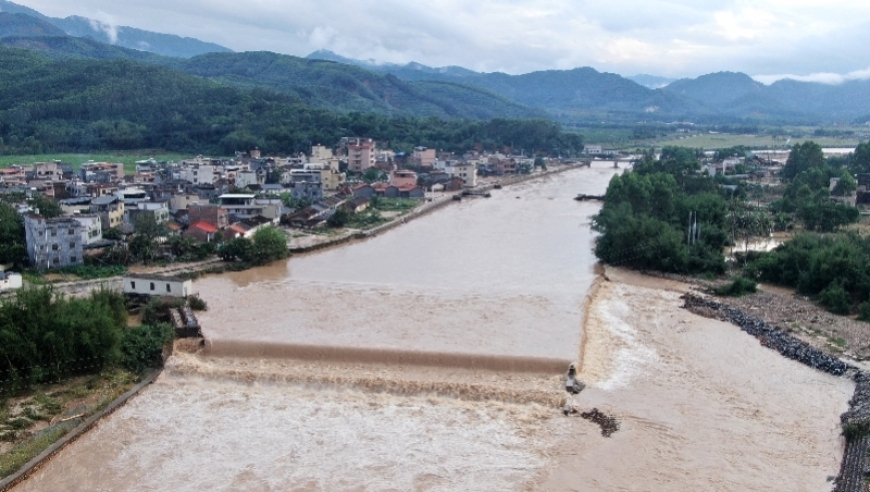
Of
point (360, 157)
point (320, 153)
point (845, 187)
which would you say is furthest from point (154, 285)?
point (320, 153)

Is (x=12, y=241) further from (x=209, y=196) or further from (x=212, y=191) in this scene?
(x=212, y=191)

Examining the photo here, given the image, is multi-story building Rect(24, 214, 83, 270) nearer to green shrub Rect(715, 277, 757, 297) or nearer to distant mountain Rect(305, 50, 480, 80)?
green shrub Rect(715, 277, 757, 297)

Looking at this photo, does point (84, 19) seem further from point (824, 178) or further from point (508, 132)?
point (824, 178)

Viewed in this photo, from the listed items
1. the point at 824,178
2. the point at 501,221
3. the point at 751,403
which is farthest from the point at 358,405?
the point at 824,178

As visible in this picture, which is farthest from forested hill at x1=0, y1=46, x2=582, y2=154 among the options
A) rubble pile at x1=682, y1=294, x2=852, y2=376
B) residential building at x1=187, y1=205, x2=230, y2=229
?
rubble pile at x1=682, y1=294, x2=852, y2=376

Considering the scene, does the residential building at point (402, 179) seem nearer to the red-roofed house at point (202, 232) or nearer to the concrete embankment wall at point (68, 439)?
the red-roofed house at point (202, 232)
